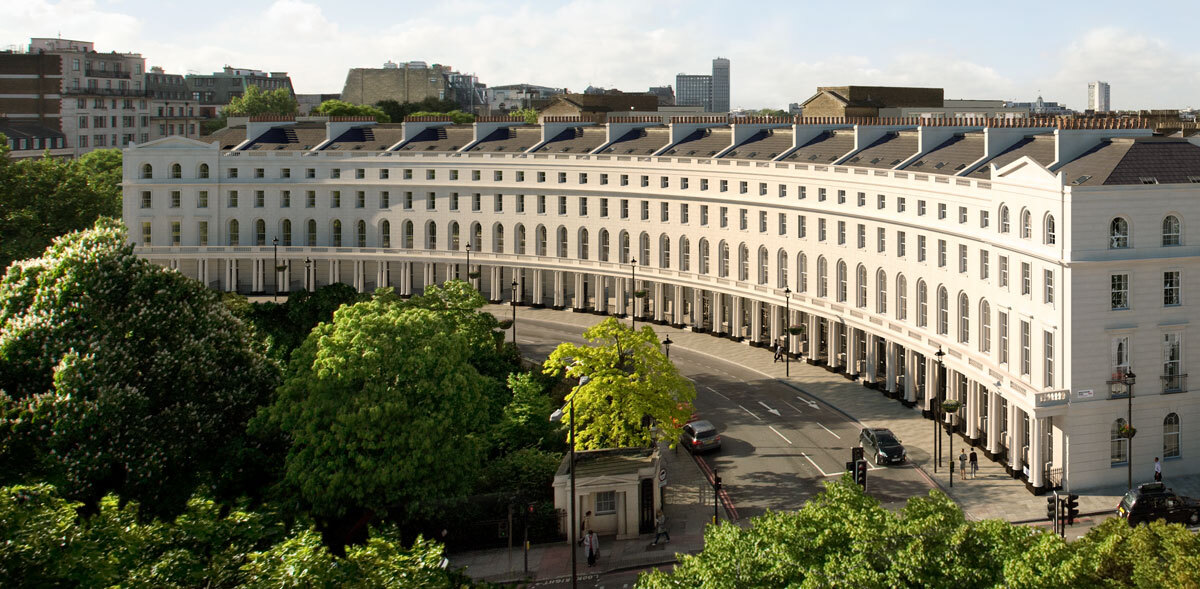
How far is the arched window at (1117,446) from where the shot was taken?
56281 mm

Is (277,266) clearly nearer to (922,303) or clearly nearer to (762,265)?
(762,265)

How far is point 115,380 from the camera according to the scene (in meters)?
47.9

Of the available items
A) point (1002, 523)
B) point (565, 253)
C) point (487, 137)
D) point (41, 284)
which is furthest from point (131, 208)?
point (1002, 523)

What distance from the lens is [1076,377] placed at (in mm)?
55531

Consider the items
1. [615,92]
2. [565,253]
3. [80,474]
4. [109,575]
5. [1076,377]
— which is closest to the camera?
[109,575]

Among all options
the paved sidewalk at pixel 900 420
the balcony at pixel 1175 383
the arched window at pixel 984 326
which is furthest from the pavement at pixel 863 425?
the arched window at pixel 984 326

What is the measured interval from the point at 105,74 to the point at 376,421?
436 ft

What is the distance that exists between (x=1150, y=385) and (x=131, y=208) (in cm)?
8550

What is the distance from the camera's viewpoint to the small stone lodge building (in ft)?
171

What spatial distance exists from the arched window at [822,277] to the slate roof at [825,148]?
267 inches

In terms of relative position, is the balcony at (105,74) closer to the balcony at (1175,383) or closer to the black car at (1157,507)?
the balcony at (1175,383)

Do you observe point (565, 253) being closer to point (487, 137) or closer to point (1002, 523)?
point (487, 137)

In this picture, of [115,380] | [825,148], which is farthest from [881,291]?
[115,380]

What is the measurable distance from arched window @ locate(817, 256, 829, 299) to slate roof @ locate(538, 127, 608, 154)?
26824 millimetres
